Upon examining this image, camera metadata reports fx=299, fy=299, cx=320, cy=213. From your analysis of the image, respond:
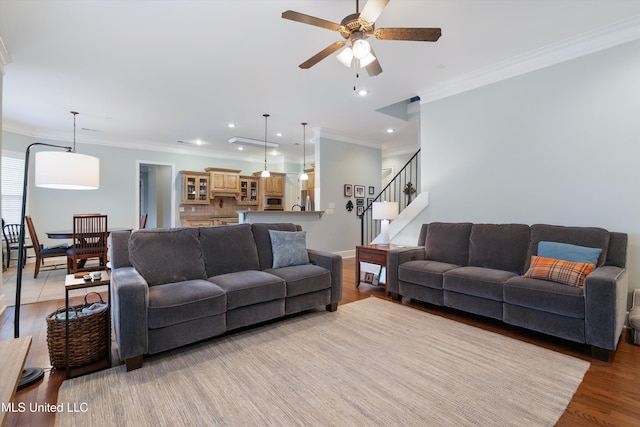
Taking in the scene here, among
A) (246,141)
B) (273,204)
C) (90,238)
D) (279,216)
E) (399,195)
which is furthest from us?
(273,204)

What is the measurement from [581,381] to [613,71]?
9.70 feet

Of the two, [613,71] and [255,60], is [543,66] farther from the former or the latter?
[255,60]

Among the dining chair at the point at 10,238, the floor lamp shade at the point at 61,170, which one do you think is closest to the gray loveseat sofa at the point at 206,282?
the floor lamp shade at the point at 61,170

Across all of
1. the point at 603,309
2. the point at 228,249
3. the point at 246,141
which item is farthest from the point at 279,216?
the point at 603,309

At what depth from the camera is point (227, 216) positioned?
352 inches

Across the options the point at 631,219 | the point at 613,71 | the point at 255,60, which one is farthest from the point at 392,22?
the point at 631,219

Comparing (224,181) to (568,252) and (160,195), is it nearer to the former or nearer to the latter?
(160,195)

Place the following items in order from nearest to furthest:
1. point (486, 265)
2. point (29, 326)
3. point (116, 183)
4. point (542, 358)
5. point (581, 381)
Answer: point (581, 381) → point (542, 358) → point (29, 326) → point (486, 265) → point (116, 183)

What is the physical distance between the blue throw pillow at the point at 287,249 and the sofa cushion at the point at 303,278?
4.0 inches

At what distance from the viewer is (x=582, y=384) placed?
2.00 metres

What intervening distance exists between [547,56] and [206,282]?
4.35 metres

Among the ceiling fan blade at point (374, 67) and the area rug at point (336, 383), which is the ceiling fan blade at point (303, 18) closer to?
the ceiling fan blade at point (374, 67)

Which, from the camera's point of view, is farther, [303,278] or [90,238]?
[90,238]

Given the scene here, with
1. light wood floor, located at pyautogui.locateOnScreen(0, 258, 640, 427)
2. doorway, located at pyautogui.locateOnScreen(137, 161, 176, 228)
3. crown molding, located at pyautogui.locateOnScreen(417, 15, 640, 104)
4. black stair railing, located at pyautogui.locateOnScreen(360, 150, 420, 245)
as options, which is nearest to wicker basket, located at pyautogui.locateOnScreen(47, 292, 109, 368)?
light wood floor, located at pyautogui.locateOnScreen(0, 258, 640, 427)
